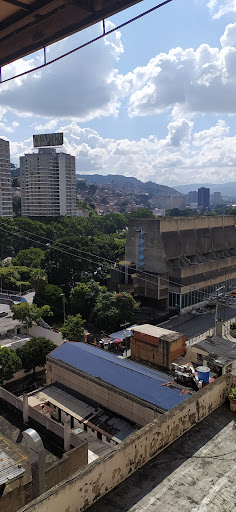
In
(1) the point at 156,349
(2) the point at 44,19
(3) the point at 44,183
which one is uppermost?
(3) the point at 44,183

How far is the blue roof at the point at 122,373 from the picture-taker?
16.0m

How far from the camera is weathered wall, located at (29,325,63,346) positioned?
111 feet

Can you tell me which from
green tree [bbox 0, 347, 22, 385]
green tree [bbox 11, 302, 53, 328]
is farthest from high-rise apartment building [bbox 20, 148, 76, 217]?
green tree [bbox 0, 347, 22, 385]

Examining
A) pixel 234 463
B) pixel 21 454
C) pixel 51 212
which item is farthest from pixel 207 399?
pixel 51 212

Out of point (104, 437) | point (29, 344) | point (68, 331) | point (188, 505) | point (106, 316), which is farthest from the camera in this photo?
point (106, 316)

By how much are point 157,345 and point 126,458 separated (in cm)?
1695

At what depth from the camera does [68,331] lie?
33250mm

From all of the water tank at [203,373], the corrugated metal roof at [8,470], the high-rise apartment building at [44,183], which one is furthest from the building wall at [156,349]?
the high-rise apartment building at [44,183]

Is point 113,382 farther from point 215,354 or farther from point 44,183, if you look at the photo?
point 44,183

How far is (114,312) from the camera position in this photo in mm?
36562

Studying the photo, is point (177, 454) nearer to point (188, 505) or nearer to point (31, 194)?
point (188, 505)

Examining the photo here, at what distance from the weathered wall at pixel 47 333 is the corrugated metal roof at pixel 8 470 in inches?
820

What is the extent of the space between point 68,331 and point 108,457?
27.1 metres

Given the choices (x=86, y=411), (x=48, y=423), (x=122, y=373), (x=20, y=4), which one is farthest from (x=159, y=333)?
(x=20, y=4)
